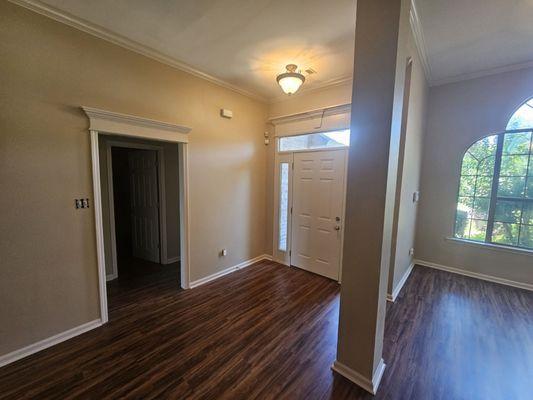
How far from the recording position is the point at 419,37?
8.23 ft

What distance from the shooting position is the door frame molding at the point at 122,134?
225cm

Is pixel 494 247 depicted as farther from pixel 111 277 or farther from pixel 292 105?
pixel 111 277

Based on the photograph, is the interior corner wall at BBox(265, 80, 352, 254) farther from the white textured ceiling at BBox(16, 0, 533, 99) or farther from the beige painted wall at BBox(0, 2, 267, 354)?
the beige painted wall at BBox(0, 2, 267, 354)

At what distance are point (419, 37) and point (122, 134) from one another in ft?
11.5

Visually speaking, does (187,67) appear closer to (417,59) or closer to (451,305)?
(417,59)

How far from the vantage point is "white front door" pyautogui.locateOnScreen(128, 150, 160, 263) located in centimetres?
418

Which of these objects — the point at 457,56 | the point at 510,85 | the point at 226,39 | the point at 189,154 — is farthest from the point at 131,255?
the point at 510,85

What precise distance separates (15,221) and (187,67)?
8.02ft

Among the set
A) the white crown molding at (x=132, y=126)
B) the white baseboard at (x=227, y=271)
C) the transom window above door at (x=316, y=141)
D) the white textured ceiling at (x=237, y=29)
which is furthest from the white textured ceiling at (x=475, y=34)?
the white baseboard at (x=227, y=271)

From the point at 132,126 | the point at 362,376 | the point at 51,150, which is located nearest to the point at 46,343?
the point at 51,150

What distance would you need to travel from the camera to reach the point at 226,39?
93.9 inches

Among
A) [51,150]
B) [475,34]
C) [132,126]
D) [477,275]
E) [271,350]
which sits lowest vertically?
[271,350]

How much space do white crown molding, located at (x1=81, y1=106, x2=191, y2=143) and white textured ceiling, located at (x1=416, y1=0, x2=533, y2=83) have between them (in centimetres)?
282

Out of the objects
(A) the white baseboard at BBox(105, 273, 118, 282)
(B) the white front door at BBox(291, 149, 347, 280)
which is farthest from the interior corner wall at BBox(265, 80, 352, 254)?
(A) the white baseboard at BBox(105, 273, 118, 282)
